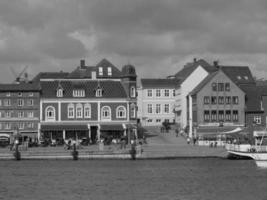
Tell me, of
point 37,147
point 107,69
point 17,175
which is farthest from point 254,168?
point 107,69

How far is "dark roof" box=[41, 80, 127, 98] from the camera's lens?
134 metres

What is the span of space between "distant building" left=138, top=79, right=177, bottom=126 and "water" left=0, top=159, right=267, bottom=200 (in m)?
48.5

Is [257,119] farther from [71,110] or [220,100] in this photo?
[71,110]

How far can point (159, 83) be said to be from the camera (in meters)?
152

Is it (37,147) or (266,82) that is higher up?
(266,82)

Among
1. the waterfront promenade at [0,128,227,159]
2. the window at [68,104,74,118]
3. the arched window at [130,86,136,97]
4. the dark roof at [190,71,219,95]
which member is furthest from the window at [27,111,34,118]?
the dark roof at [190,71,219,95]

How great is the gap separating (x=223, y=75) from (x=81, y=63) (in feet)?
153

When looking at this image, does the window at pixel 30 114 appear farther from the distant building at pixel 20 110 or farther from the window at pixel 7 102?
the window at pixel 7 102

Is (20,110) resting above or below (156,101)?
below

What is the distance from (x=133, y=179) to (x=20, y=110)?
Answer: 196ft

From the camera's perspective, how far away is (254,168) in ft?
295

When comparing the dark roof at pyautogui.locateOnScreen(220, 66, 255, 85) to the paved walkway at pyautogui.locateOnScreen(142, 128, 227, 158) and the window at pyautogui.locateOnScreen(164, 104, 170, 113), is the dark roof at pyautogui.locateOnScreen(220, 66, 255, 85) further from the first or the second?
the paved walkway at pyautogui.locateOnScreen(142, 128, 227, 158)

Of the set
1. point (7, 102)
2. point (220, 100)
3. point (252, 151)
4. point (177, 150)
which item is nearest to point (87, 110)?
point (7, 102)

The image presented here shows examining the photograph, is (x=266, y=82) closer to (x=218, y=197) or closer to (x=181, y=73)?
(x=181, y=73)
